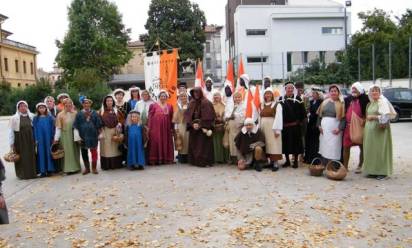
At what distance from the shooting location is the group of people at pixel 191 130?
966cm

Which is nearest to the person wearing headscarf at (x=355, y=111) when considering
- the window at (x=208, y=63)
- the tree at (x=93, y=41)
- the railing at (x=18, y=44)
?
the tree at (x=93, y=41)

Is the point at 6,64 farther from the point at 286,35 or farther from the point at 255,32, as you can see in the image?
the point at 286,35

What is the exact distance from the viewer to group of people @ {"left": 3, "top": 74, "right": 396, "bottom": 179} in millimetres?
9656

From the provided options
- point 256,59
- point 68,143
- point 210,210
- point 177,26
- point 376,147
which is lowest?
point 210,210

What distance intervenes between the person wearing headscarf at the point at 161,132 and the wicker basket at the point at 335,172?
12.2ft

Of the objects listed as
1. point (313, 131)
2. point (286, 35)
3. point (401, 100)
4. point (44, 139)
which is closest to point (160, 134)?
point (44, 139)

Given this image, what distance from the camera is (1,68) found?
5641cm

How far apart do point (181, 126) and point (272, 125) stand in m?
2.27

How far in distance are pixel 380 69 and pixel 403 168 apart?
836 inches

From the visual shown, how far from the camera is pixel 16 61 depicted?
61281 millimetres

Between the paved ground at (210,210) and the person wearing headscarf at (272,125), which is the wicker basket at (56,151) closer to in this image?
the paved ground at (210,210)

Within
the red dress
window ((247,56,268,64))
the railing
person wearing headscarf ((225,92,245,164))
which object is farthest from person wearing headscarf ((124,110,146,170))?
the railing

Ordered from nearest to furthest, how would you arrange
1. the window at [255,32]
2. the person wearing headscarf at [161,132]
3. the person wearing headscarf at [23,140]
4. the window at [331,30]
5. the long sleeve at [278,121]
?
the long sleeve at [278,121] → the person wearing headscarf at [23,140] → the person wearing headscarf at [161,132] → the window at [255,32] → the window at [331,30]

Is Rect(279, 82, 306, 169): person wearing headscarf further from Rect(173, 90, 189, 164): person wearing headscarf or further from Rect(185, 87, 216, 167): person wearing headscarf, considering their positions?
Rect(173, 90, 189, 164): person wearing headscarf
